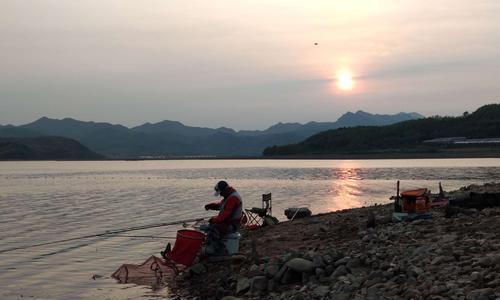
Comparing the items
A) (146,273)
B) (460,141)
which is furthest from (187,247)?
(460,141)

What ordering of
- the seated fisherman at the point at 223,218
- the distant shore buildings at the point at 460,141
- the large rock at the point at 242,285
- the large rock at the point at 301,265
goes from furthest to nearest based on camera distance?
1. the distant shore buildings at the point at 460,141
2. the seated fisherman at the point at 223,218
3. the large rock at the point at 242,285
4. the large rock at the point at 301,265

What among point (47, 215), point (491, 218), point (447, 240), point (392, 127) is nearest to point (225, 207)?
point (447, 240)

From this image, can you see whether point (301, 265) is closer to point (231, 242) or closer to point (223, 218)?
point (223, 218)

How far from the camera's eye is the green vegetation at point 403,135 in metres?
164

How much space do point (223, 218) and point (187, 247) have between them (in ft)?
4.23

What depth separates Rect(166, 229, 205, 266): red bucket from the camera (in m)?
14.2

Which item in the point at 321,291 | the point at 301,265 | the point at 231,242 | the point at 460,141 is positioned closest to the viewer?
the point at 321,291

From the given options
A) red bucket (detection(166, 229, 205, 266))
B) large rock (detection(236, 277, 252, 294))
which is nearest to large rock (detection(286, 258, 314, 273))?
large rock (detection(236, 277, 252, 294))

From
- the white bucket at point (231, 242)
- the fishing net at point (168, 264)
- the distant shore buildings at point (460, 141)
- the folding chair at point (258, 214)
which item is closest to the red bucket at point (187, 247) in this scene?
the fishing net at point (168, 264)

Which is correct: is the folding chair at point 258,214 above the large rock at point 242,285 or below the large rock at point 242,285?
above

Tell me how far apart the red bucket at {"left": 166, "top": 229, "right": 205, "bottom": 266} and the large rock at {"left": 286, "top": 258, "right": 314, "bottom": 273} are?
3121 mm

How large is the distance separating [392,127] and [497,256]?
181904 millimetres

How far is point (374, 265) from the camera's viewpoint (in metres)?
10.6

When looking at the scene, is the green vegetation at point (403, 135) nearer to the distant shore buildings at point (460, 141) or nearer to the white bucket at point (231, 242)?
the distant shore buildings at point (460, 141)
